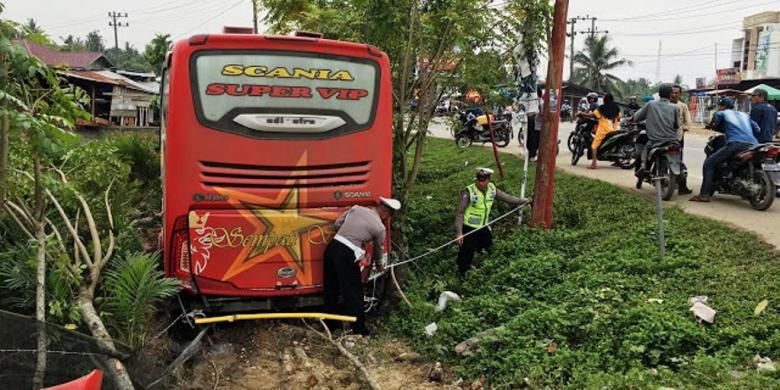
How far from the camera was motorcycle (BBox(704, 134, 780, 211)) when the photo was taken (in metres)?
7.80

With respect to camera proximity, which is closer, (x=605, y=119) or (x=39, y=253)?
(x=39, y=253)

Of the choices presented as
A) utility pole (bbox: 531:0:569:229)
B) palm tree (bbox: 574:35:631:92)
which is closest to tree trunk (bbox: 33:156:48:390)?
utility pole (bbox: 531:0:569:229)

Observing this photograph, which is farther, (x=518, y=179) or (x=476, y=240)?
(x=518, y=179)

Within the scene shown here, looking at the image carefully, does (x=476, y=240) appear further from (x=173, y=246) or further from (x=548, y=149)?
(x=173, y=246)

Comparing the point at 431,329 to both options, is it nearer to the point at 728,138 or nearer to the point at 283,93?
the point at 283,93

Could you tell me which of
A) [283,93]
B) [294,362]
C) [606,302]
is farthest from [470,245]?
[283,93]

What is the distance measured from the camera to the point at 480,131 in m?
16.8

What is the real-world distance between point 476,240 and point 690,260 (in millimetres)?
2430

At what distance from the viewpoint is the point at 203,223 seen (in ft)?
19.0

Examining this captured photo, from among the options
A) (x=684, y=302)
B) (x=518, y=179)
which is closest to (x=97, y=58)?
(x=518, y=179)

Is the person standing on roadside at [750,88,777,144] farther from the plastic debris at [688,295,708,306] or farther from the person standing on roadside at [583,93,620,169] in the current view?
the plastic debris at [688,295,708,306]

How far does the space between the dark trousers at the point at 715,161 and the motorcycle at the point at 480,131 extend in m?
8.03

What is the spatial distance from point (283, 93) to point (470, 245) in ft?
10.2

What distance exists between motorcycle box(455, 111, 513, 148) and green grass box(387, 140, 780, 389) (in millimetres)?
7287
